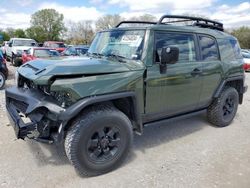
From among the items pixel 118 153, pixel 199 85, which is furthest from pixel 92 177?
pixel 199 85

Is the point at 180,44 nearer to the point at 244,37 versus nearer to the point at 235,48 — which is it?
the point at 235,48

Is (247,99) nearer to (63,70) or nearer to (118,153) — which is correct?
(118,153)

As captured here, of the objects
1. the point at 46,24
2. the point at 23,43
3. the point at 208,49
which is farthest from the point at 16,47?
the point at 46,24

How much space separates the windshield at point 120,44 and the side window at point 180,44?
27 centimetres

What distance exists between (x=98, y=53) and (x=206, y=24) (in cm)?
240

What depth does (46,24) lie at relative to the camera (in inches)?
2297

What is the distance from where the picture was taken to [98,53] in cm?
417

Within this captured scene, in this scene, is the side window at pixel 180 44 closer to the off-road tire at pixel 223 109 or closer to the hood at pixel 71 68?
the hood at pixel 71 68

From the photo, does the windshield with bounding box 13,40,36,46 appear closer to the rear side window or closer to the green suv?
the green suv

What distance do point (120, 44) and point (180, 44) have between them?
99 cm

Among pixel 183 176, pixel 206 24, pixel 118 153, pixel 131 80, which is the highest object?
pixel 206 24

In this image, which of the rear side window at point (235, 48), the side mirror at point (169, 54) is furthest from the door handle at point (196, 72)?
the rear side window at point (235, 48)

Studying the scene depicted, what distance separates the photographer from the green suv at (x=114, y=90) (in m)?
2.99

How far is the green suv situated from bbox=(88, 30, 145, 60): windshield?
17mm
